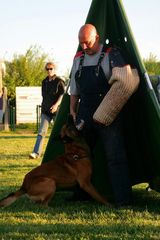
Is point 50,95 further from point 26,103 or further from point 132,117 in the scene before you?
point 26,103

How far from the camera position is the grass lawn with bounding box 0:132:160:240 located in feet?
14.6

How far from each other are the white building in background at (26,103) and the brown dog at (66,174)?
69.4ft

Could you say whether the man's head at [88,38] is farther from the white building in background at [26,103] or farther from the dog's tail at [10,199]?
the white building in background at [26,103]

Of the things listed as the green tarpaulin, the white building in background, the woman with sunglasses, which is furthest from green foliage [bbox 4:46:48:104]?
the green tarpaulin

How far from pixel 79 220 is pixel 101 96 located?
142 cm

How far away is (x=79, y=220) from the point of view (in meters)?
5.04

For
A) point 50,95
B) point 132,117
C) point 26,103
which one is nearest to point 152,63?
point 26,103

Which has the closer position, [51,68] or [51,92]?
[51,68]

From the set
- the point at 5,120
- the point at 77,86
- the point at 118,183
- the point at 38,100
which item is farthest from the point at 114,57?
the point at 38,100

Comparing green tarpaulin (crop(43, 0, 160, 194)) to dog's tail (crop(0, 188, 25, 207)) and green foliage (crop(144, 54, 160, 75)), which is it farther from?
green foliage (crop(144, 54, 160, 75))

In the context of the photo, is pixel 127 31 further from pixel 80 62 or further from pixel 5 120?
pixel 5 120

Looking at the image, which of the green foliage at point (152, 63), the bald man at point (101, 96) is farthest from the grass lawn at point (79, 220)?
the green foliage at point (152, 63)

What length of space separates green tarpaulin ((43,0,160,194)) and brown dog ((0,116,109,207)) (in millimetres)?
649

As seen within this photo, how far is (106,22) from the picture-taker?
6172 millimetres
